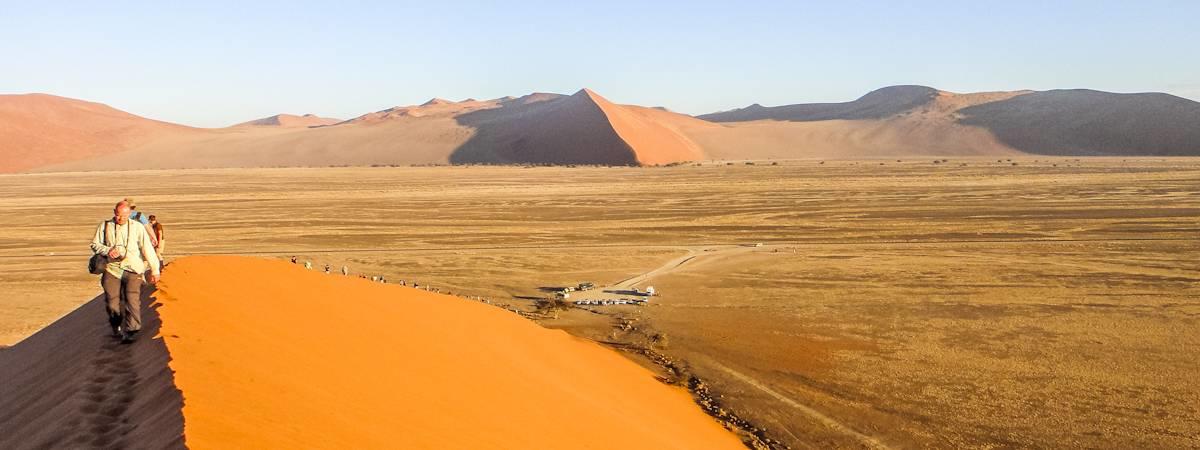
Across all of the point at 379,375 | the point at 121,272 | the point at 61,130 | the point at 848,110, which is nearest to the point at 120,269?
the point at 121,272

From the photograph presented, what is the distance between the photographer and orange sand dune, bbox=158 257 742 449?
17.7 ft

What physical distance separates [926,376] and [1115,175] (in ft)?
180

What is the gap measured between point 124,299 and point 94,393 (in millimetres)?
1582

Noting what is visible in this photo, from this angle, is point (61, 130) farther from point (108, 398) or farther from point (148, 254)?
point (108, 398)

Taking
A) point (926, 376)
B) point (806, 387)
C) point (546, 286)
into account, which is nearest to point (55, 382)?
point (806, 387)

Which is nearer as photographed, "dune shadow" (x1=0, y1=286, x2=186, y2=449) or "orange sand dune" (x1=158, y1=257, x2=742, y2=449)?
"dune shadow" (x1=0, y1=286, x2=186, y2=449)

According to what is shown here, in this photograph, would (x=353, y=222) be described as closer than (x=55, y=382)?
No

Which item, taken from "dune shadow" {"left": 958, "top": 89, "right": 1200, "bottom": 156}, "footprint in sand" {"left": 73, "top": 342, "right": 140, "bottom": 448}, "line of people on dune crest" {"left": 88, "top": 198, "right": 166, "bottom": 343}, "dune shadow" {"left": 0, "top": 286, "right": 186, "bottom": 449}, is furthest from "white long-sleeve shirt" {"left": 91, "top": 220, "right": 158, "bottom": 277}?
"dune shadow" {"left": 958, "top": 89, "right": 1200, "bottom": 156}

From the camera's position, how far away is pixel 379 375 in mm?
7035

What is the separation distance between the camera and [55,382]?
6816mm

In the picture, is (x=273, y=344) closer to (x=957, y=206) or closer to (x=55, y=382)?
(x=55, y=382)

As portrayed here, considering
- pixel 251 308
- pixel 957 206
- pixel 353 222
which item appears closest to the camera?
pixel 251 308

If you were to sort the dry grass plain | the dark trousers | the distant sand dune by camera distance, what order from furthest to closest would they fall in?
the distant sand dune → the dry grass plain → the dark trousers

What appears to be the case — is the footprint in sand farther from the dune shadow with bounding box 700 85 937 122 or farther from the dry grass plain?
the dune shadow with bounding box 700 85 937 122
